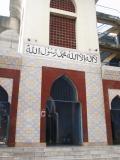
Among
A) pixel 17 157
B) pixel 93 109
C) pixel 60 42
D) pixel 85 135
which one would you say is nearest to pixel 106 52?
pixel 60 42

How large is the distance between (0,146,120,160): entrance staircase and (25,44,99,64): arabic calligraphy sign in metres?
5.43

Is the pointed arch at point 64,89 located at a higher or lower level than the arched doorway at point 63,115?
higher

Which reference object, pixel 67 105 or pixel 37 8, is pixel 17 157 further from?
pixel 37 8

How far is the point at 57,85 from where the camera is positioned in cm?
1312

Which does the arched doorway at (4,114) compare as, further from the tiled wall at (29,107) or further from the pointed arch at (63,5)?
the pointed arch at (63,5)

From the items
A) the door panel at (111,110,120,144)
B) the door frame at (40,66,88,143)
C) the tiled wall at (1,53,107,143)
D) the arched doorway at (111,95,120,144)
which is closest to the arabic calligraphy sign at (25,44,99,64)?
the tiled wall at (1,53,107,143)

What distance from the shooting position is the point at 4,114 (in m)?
14.3

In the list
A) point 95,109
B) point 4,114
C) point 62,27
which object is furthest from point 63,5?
point 4,114

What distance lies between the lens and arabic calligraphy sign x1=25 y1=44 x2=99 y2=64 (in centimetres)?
1313

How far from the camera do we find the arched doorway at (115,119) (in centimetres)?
1377

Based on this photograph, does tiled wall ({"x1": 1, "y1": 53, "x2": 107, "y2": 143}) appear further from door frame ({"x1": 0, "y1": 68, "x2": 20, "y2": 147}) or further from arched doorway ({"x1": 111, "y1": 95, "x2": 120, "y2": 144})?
arched doorway ({"x1": 111, "y1": 95, "x2": 120, "y2": 144})

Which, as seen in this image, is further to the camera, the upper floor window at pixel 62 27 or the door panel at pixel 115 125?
the upper floor window at pixel 62 27

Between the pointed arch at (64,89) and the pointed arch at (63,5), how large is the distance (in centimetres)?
499

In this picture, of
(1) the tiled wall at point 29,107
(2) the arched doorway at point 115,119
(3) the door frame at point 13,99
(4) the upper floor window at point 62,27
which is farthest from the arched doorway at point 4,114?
(2) the arched doorway at point 115,119
